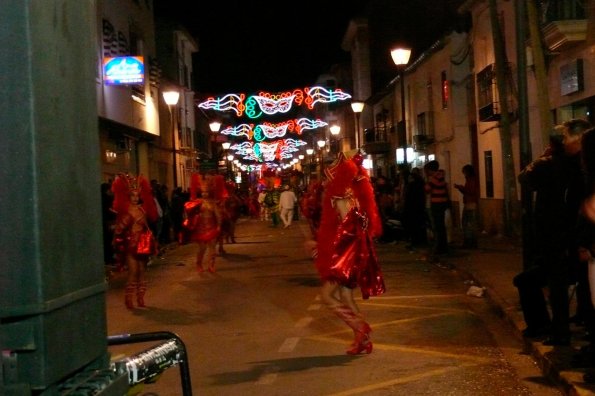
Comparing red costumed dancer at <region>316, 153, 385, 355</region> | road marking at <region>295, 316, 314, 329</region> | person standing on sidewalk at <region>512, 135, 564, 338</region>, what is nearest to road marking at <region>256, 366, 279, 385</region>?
red costumed dancer at <region>316, 153, 385, 355</region>

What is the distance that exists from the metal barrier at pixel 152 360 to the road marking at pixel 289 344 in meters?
4.99

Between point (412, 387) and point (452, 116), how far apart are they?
23.6m

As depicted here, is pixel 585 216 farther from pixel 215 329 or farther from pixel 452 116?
pixel 452 116

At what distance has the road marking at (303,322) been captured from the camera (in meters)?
9.75

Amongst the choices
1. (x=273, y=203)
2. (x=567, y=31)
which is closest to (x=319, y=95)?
(x=273, y=203)

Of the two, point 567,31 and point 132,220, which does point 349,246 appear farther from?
point 567,31

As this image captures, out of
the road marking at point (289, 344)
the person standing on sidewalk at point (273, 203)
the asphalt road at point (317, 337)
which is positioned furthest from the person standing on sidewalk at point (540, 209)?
the person standing on sidewalk at point (273, 203)

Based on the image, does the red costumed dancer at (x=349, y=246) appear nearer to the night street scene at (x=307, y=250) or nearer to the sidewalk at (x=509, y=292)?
the night street scene at (x=307, y=250)

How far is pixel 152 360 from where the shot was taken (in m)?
3.14

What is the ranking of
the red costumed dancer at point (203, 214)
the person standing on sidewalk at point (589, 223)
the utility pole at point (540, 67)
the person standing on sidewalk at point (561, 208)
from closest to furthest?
the person standing on sidewalk at point (589, 223)
the person standing on sidewalk at point (561, 208)
the utility pole at point (540, 67)
the red costumed dancer at point (203, 214)

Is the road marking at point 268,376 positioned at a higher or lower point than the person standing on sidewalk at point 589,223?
lower

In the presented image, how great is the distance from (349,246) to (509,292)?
4.07m

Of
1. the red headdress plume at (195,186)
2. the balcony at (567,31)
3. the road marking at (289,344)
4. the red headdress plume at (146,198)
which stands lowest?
the road marking at (289,344)

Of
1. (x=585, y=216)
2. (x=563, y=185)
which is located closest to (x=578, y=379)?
(x=585, y=216)
